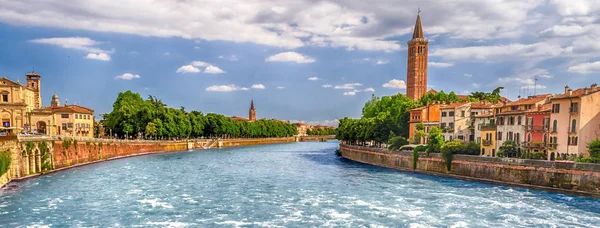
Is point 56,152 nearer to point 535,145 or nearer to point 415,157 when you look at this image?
point 415,157

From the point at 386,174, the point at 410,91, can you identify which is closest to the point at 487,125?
the point at 386,174

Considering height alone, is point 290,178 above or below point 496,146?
below

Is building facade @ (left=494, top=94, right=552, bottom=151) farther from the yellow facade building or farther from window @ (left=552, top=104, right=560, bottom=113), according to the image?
the yellow facade building

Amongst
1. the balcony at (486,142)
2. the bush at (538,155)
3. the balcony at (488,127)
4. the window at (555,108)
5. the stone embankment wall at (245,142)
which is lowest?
the stone embankment wall at (245,142)

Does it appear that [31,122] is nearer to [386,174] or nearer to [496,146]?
[386,174]

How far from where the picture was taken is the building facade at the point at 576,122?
37.8 metres

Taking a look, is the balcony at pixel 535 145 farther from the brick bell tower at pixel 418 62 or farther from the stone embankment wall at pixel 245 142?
the brick bell tower at pixel 418 62

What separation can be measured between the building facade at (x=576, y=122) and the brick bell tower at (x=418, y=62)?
126 meters

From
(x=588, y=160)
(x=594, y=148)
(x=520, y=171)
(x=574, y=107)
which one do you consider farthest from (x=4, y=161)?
(x=574, y=107)

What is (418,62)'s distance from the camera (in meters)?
164

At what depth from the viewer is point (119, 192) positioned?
1375 inches

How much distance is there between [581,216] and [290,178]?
27.4 metres

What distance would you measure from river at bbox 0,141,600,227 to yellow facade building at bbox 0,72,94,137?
3253cm

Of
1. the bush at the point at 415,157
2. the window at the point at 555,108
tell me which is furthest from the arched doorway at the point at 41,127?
the window at the point at 555,108
